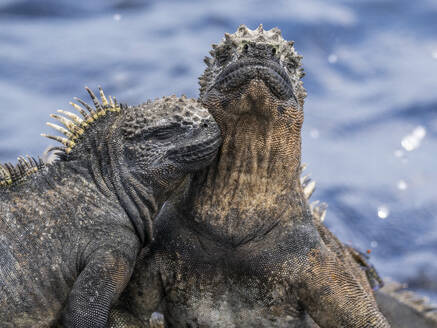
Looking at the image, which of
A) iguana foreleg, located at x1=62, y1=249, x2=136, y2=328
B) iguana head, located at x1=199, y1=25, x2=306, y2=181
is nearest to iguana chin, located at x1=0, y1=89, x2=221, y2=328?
iguana foreleg, located at x1=62, y1=249, x2=136, y2=328

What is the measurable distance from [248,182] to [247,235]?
0.34 metres

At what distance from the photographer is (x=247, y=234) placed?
421 cm

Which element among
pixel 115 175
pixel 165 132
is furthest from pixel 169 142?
pixel 115 175

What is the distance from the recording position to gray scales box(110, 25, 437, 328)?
155 inches

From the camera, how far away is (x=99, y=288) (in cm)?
366

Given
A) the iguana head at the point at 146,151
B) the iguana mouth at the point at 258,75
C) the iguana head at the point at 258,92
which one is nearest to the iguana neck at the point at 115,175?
the iguana head at the point at 146,151

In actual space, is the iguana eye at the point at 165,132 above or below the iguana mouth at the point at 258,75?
below

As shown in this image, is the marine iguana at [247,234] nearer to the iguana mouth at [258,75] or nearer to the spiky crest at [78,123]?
the iguana mouth at [258,75]

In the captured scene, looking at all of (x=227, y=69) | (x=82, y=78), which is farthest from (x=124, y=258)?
(x=82, y=78)

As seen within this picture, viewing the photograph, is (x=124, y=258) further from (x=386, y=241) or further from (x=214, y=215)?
(x=386, y=241)

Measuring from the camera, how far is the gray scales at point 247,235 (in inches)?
155

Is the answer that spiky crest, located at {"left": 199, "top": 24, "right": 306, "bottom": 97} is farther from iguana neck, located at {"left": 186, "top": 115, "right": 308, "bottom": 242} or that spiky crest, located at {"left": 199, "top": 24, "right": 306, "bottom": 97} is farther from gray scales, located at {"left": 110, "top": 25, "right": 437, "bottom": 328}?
iguana neck, located at {"left": 186, "top": 115, "right": 308, "bottom": 242}

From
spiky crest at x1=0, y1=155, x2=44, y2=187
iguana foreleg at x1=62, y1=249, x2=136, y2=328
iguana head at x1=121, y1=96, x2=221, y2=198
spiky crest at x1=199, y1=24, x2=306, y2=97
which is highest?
spiky crest at x1=199, y1=24, x2=306, y2=97

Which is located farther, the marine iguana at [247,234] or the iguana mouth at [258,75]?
the marine iguana at [247,234]
